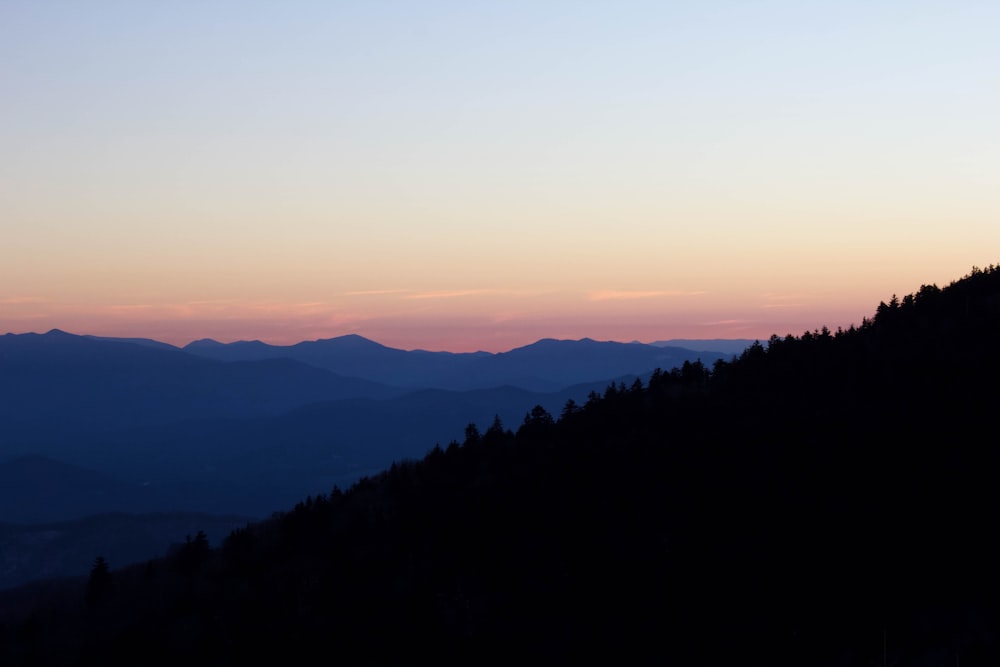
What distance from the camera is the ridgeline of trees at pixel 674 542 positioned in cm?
7725

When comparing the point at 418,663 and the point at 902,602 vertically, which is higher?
the point at 902,602

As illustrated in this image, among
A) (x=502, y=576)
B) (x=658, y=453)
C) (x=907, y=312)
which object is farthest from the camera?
(x=907, y=312)

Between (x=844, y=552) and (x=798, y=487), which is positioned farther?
(x=798, y=487)

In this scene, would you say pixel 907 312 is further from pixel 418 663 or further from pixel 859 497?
pixel 418 663

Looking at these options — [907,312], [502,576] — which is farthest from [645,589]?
[907,312]

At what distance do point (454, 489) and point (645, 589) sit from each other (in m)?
38.3

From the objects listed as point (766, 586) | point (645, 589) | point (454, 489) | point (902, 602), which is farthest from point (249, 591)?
point (902, 602)

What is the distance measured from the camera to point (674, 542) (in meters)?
92.8

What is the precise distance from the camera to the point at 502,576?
99250mm

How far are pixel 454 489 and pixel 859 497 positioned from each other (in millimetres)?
51130

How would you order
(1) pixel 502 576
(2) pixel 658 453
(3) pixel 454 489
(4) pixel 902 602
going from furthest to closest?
(3) pixel 454 489, (2) pixel 658 453, (1) pixel 502 576, (4) pixel 902 602

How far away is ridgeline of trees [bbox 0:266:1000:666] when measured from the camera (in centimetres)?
7725

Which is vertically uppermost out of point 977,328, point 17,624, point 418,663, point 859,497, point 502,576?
point 977,328

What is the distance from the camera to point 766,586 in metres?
82.1
